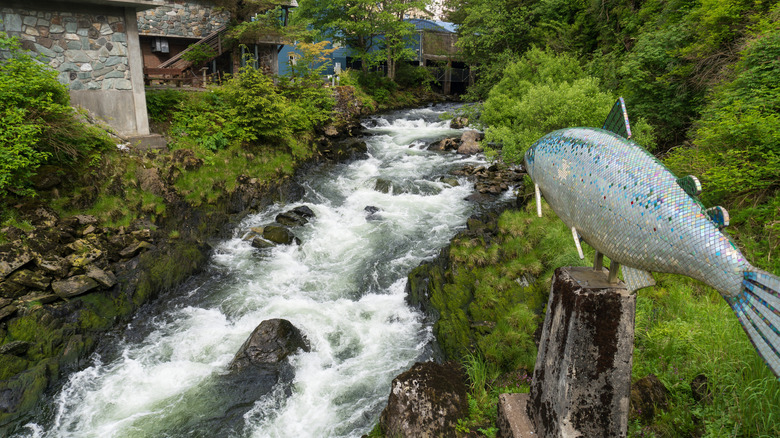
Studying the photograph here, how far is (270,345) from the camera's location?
7.08m

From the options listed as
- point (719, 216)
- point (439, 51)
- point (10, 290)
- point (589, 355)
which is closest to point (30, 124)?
point (10, 290)

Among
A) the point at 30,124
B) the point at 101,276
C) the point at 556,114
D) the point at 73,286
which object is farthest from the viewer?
the point at 556,114

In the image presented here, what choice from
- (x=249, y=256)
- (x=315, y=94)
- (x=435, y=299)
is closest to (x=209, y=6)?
(x=315, y=94)

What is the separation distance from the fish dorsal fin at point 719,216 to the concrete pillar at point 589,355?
3.55 feet

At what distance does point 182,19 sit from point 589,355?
23.0 meters

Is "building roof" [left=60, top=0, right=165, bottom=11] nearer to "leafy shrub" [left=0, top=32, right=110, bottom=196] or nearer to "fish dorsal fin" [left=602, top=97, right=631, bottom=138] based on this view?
"leafy shrub" [left=0, top=32, right=110, bottom=196]

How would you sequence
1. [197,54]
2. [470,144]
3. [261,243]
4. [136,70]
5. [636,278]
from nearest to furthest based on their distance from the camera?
[636,278]
[261,243]
[136,70]
[197,54]
[470,144]

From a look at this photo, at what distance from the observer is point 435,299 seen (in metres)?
8.37

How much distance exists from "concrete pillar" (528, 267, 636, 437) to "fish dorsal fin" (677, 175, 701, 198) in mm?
1095

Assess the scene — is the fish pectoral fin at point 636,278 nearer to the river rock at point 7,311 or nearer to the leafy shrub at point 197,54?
the river rock at point 7,311

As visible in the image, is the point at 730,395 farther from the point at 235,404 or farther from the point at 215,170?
the point at 215,170

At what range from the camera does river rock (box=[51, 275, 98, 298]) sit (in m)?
7.55

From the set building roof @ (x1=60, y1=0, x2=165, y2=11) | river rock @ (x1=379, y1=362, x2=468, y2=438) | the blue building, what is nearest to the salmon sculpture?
river rock @ (x1=379, y1=362, x2=468, y2=438)

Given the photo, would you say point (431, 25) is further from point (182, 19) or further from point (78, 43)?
point (78, 43)
